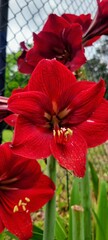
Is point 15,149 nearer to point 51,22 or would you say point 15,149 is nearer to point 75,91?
point 75,91

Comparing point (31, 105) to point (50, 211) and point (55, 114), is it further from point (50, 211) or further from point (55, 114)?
point (50, 211)

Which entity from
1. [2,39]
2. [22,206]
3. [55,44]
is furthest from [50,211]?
[2,39]

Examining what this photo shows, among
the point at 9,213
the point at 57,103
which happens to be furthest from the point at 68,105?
the point at 9,213

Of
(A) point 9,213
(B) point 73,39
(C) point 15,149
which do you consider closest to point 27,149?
(C) point 15,149

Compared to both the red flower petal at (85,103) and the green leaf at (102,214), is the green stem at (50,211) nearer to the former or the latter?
the red flower petal at (85,103)

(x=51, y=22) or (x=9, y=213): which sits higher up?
(x=51, y=22)

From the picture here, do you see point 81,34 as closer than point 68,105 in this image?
No
